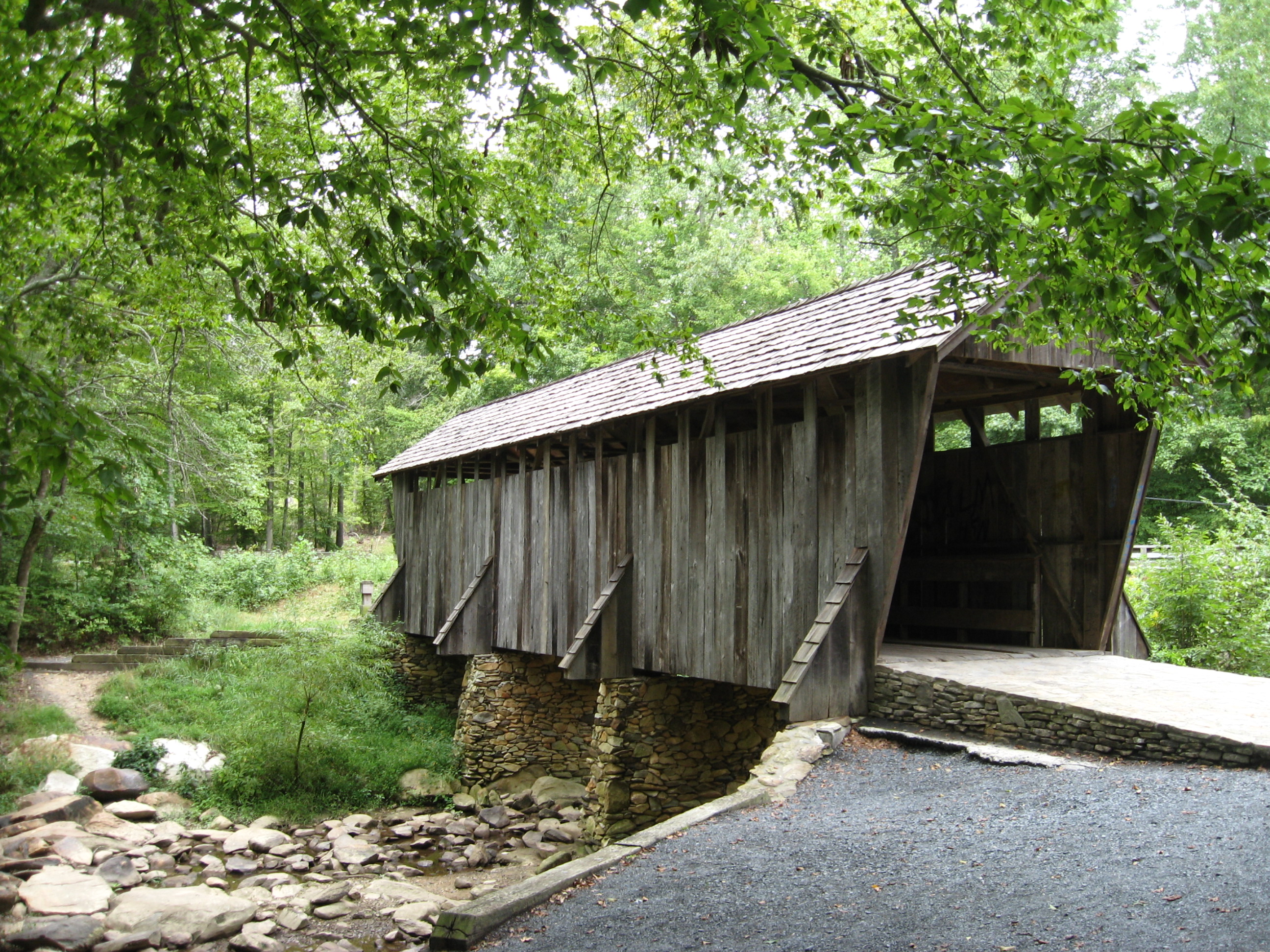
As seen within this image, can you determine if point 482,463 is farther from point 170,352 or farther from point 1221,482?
point 1221,482

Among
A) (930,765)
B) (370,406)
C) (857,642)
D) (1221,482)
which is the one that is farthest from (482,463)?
(1221,482)

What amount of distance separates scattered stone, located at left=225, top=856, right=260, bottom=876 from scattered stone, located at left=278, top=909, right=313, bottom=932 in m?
1.55

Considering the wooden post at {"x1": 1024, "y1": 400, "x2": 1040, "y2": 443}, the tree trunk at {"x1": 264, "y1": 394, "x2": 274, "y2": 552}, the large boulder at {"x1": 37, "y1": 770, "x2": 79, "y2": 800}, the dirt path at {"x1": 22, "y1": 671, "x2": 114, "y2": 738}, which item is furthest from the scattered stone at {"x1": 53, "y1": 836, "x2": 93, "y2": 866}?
the tree trunk at {"x1": 264, "y1": 394, "x2": 274, "y2": 552}

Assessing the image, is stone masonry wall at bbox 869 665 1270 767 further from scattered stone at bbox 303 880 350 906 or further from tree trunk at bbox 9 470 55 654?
tree trunk at bbox 9 470 55 654

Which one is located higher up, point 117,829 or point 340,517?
point 340,517

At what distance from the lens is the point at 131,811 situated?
11438 mm

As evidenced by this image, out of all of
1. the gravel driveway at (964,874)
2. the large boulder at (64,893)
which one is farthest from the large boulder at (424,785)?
the gravel driveway at (964,874)

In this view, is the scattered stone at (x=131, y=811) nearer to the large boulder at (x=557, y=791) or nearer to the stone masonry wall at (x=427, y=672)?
the large boulder at (x=557, y=791)

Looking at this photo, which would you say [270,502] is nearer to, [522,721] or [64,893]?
[522,721]

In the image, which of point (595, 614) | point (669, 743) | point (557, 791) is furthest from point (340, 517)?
point (669, 743)

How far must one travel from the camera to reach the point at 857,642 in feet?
25.1

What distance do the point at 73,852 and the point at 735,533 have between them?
7.42m

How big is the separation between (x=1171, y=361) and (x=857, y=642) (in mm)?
3008

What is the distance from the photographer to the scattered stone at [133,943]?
297 inches
